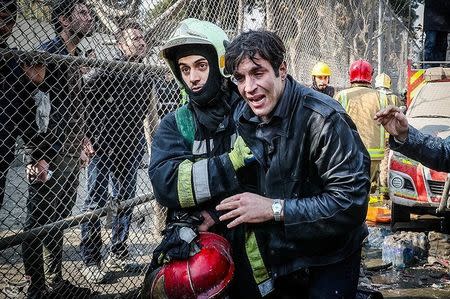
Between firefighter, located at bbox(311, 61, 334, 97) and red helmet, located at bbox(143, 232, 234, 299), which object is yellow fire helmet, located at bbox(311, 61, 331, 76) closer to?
firefighter, located at bbox(311, 61, 334, 97)

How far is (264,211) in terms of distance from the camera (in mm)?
1973

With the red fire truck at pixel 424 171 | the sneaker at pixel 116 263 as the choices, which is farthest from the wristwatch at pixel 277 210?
the red fire truck at pixel 424 171

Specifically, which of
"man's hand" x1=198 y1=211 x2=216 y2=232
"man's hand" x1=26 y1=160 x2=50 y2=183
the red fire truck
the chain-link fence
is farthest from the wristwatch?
the red fire truck

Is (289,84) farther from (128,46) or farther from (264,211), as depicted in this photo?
(128,46)

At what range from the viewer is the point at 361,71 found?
6180 millimetres

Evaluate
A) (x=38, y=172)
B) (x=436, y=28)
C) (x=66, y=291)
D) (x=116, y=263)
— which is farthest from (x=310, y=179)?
(x=436, y=28)

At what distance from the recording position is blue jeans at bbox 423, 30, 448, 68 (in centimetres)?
966

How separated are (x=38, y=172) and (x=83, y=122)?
505mm

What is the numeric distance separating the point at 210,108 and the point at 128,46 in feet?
5.46

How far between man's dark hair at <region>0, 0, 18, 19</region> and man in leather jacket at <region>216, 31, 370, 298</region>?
54.1 inches

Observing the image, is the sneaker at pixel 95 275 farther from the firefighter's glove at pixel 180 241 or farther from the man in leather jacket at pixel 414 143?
the man in leather jacket at pixel 414 143

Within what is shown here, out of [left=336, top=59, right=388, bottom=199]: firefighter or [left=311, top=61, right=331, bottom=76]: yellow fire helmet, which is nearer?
[left=336, top=59, right=388, bottom=199]: firefighter

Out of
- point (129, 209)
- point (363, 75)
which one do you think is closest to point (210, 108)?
point (129, 209)

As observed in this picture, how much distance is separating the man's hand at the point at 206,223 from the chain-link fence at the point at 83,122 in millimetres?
1380
